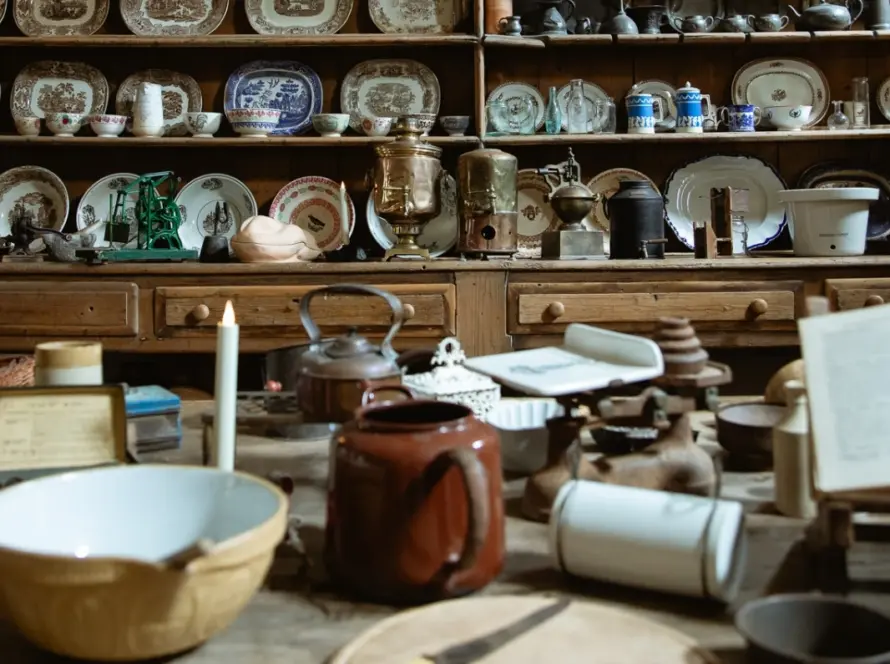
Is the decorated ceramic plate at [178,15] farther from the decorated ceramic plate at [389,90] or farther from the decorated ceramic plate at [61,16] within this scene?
the decorated ceramic plate at [389,90]

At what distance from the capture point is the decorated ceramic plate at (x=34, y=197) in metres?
3.19

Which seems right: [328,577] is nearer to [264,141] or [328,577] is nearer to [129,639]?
[129,639]

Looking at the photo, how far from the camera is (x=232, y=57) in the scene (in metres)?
3.25

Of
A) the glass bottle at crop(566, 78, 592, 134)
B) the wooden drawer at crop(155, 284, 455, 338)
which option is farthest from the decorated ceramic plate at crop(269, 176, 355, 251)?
the glass bottle at crop(566, 78, 592, 134)

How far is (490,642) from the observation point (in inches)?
27.9

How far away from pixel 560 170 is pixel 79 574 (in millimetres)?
2412

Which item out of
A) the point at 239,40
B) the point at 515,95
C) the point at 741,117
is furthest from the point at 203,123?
the point at 741,117

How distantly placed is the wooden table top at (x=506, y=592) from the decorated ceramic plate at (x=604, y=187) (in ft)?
7.20

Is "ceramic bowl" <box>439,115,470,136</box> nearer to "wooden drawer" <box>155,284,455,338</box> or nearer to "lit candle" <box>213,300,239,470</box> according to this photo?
"wooden drawer" <box>155,284,455,338</box>

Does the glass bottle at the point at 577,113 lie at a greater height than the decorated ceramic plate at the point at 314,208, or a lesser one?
greater


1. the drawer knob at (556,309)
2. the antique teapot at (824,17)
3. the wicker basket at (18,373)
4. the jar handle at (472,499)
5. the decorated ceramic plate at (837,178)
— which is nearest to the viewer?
the jar handle at (472,499)

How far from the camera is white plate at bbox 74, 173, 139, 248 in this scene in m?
3.20

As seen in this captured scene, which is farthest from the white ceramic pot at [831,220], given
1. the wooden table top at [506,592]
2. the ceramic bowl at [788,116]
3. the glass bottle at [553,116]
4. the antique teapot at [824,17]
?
the wooden table top at [506,592]

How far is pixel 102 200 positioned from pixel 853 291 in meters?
2.37
